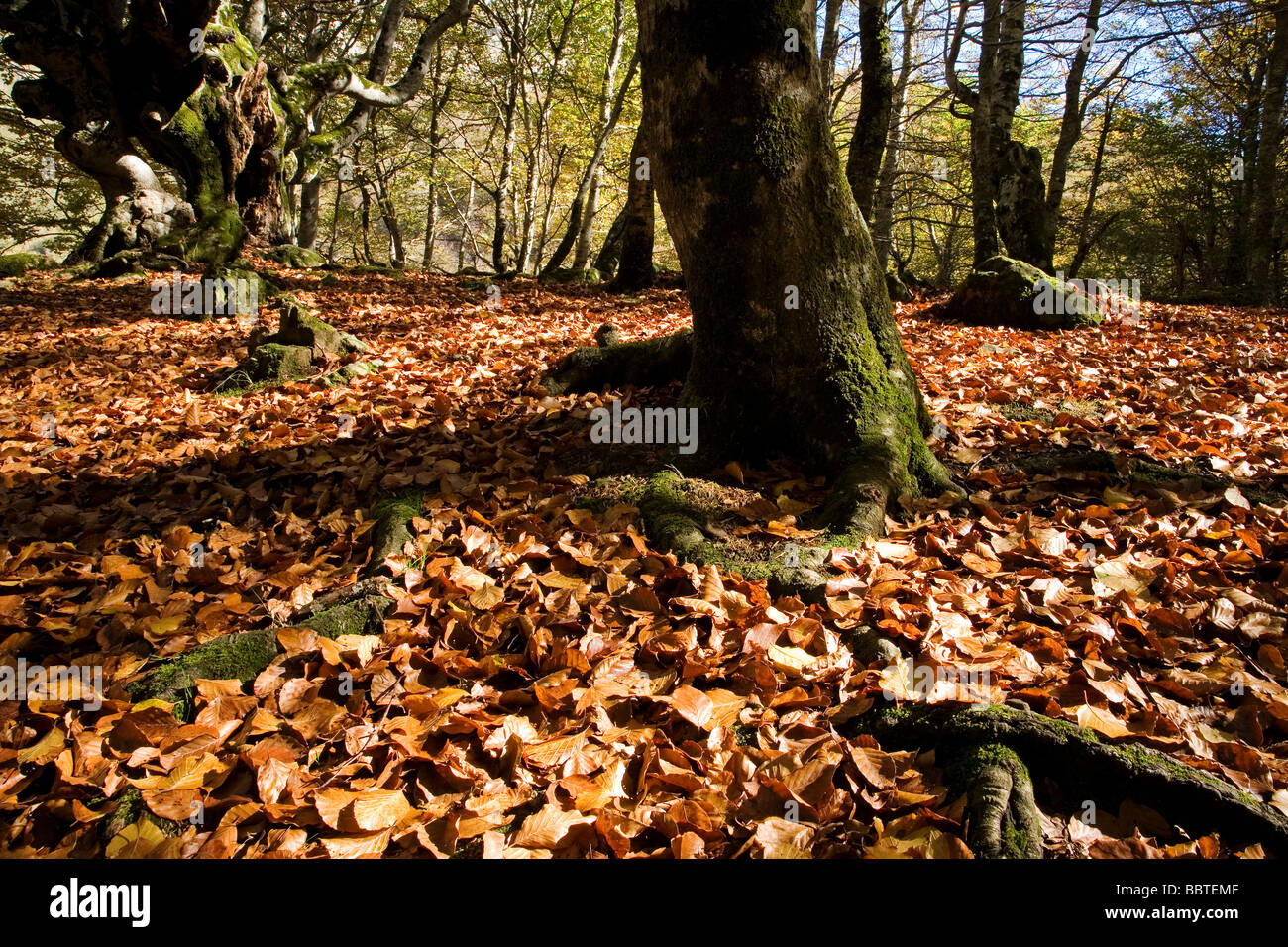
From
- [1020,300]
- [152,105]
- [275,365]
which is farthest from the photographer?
[152,105]

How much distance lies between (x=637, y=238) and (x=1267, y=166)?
9.61 m

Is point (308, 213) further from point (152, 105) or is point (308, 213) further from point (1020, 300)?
point (1020, 300)

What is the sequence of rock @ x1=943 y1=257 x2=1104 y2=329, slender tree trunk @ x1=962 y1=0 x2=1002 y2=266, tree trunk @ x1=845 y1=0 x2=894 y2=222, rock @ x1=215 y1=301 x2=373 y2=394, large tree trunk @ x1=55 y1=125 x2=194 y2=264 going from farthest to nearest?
large tree trunk @ x1=55 y1=125 x2=194 y2=264 → slender tree trunk @ x1=962 y1=0 x2=1002 y2=266 → tree trunk @ x1=845 y1=0 x2=894 y2=222 → rock @ x1=943 y1=257 x2=1104 y2=329 → rock @ x1=215 y1=301 x2=373 y2=394

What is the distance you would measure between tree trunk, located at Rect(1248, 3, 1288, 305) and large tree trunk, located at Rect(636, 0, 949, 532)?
11243 mm

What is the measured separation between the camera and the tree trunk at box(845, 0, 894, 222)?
768cm

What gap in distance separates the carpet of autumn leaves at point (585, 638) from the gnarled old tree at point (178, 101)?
8.26m

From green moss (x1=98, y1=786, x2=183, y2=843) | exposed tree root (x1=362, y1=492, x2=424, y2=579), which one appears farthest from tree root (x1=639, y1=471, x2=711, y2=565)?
green moss (x1=98, y1=786, x2=183, y2=843)

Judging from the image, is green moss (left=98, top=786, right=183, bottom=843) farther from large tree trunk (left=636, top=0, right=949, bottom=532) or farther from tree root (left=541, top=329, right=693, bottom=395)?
tree root (left=541, top=329, right=693, bottom=395)

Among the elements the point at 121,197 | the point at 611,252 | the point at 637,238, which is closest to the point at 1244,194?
the point at 637,238

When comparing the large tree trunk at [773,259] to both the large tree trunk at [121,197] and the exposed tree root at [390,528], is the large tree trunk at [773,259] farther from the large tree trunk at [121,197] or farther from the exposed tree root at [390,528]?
the large tree trunk at [121,197]

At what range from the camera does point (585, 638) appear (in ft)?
7.36

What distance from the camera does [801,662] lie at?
6.85 feet

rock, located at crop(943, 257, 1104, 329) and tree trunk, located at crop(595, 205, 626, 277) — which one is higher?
tree trunk, located at crop(595, 205, 626, 277)

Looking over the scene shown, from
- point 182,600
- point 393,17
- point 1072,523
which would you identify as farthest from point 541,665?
point 393,17
